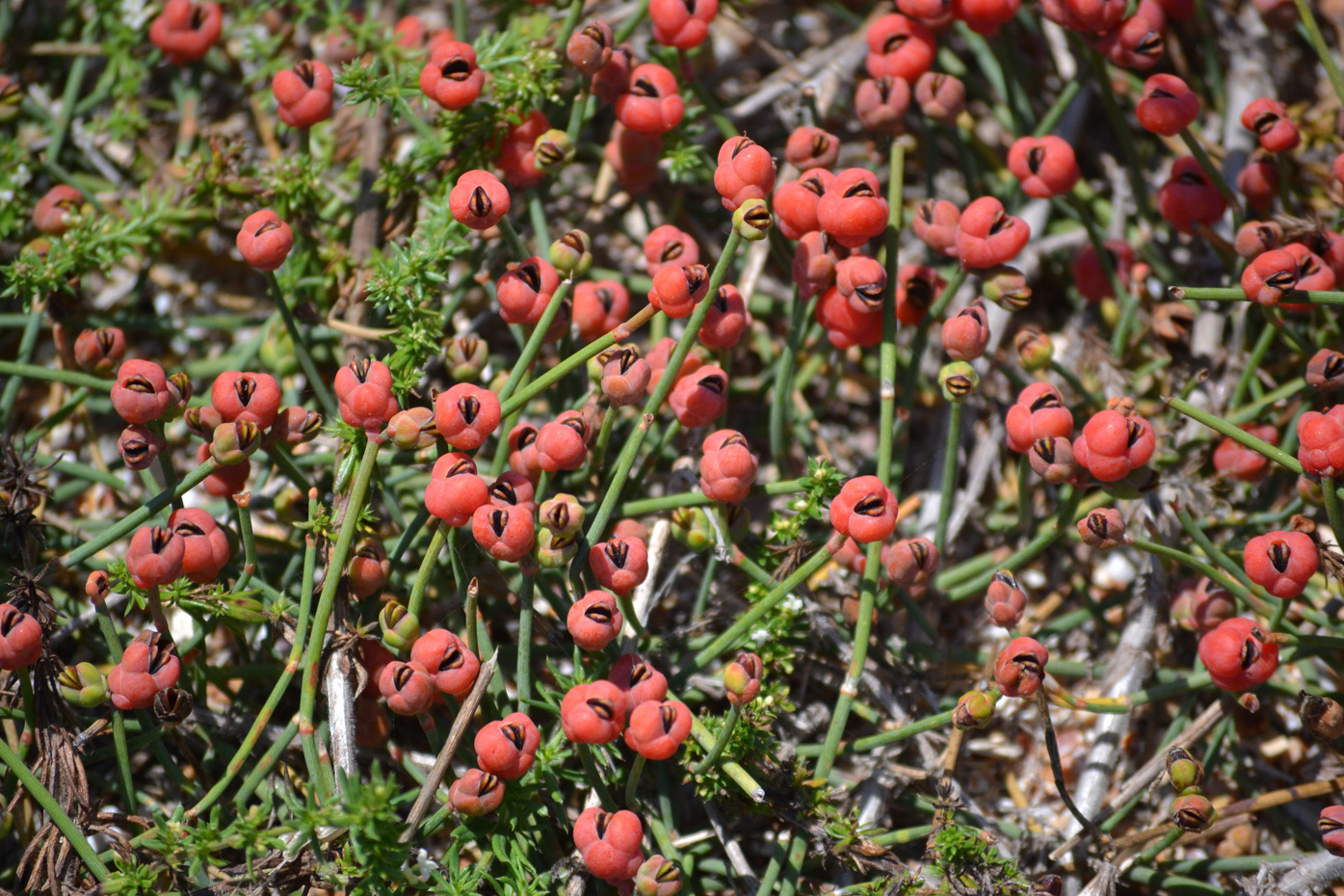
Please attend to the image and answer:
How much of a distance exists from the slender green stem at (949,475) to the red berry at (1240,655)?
0.44 m

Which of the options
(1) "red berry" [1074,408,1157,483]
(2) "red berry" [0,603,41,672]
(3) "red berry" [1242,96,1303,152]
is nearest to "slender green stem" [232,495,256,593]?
(2) "red berry" [0,603,41,672]

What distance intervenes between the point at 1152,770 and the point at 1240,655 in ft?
0.89

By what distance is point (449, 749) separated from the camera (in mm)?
1368

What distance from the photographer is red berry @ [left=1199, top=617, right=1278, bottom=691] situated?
4.74 feet

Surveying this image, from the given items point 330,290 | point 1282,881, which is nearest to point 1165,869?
point 1282,881

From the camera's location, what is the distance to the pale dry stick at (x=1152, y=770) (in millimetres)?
1556

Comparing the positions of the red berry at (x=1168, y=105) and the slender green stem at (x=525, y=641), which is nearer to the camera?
the slender green stem at (x=525, y=641)

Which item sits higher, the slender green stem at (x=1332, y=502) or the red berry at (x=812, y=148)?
the red berry at (x=812, y=148)

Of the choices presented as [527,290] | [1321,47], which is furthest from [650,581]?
[1321,47]

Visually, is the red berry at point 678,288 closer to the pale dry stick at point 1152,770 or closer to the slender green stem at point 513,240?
the slender green stem at point 513,240

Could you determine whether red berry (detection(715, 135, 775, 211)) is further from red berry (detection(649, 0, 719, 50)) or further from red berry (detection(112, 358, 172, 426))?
red berry (detection(112, 358, 172, 426))

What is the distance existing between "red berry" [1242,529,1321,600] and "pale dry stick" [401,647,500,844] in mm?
1113

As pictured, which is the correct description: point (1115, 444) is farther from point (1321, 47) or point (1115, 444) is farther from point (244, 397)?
point (244, 397)

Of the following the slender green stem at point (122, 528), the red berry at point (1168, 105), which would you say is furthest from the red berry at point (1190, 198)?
the slender green stem at point (122, 528)
